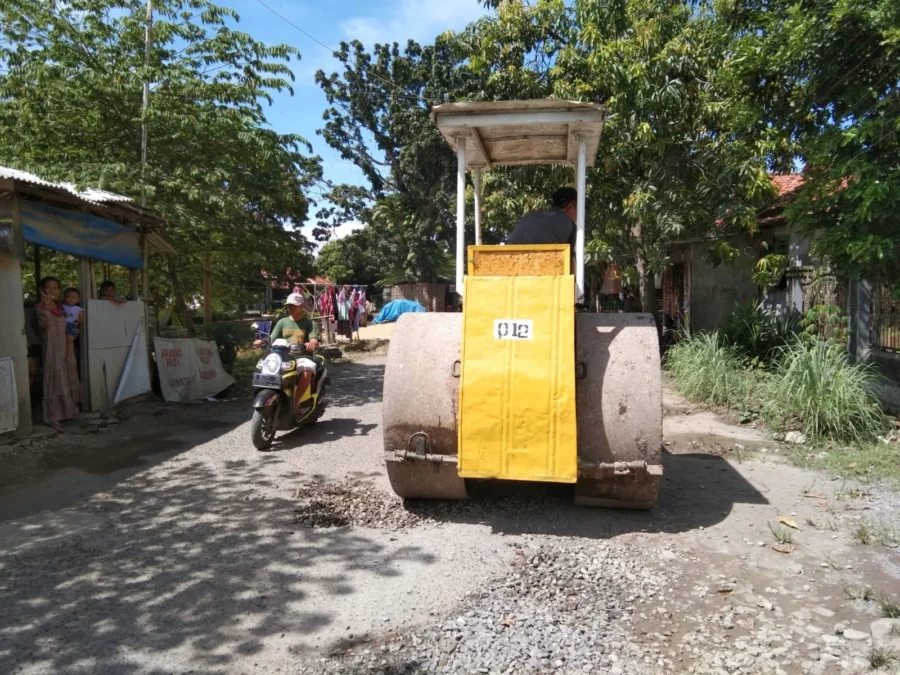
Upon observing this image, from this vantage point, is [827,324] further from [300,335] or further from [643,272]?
[300,335]

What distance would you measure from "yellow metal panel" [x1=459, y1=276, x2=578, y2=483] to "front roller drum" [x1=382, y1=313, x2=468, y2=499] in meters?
0.26

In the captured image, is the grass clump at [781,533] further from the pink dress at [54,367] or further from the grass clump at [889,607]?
the pink dress at [54,367]

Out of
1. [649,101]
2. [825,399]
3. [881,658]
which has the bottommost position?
[881,658]

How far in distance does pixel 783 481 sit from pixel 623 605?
2.87 m

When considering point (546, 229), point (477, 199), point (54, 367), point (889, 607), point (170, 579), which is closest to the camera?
point (889, 607)

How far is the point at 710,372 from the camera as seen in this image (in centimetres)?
841

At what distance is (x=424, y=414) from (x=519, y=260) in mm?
1197

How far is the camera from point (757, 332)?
9.40m

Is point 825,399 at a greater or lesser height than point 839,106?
lesser

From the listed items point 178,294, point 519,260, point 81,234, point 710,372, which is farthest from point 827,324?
point 178,294

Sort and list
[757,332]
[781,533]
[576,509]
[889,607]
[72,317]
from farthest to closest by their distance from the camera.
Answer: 1. [757,332]
2. [72,317]
3. [576,509]
4. [781,533]
5. [889,607]

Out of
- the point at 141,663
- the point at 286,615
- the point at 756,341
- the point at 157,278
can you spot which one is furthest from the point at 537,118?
the point at 157,278

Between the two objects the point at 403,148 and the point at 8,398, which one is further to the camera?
the point at 403,148

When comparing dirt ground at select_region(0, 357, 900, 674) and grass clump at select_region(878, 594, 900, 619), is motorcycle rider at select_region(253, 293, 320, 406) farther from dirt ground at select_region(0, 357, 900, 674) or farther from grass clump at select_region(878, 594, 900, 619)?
grass clump at select_region(878, 594, 900, 619)
